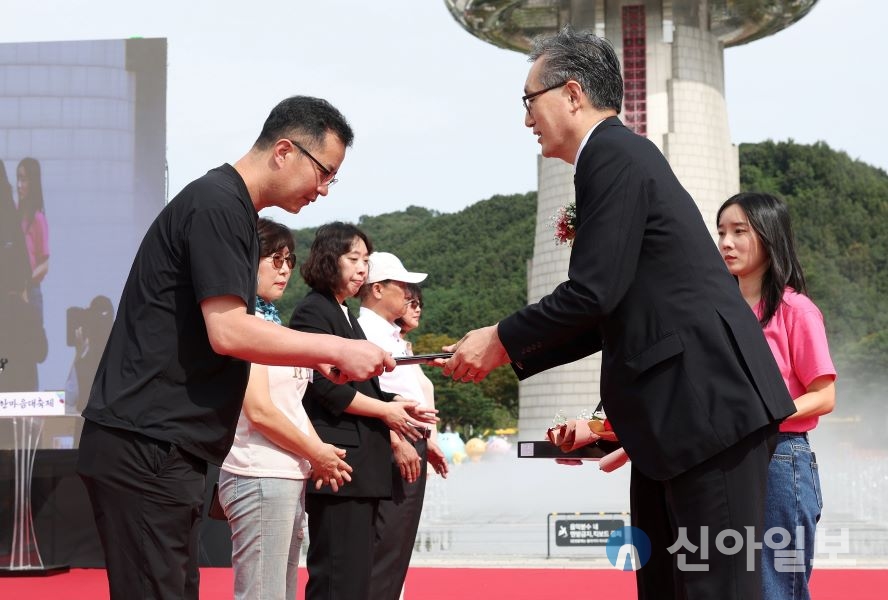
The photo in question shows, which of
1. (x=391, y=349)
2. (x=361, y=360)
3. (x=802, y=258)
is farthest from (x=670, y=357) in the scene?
(x=802, y=258)

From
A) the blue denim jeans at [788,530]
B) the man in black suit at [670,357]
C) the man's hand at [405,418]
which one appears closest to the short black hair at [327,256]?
the man's hand at [405,418]

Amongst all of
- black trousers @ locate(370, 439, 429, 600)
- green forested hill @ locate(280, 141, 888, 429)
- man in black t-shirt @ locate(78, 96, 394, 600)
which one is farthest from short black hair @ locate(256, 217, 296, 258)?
green forested hill @ locate(280, 141, 888, 429)

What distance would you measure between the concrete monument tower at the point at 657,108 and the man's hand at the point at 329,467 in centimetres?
1870

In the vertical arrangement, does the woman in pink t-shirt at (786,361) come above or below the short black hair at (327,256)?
below

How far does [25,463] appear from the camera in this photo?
866 centimetres

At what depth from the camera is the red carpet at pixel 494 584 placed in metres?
6.85

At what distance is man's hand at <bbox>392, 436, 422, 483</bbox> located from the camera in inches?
157

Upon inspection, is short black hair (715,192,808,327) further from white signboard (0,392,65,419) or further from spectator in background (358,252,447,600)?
white signboard (0,392,65,419)

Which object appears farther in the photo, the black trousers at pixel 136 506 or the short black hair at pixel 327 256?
the short black hair at pixel 327 256

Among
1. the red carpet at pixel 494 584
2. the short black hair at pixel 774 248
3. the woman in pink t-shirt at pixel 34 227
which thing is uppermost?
the woman in pink t-shirt at pixel 34 227

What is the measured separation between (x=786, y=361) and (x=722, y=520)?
1.07m

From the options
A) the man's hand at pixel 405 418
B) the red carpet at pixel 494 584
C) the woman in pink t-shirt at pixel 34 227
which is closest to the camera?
the man's hand at pixel 405 418

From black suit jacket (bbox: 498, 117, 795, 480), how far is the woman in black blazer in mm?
1378

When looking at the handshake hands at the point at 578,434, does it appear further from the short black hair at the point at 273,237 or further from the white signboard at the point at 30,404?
the white signboard at the point at 30,404
